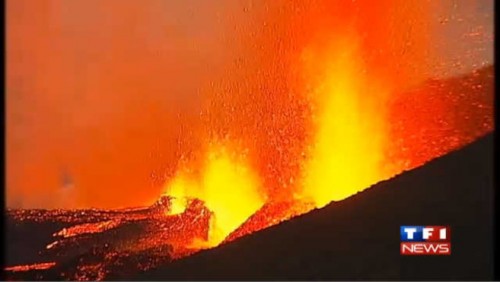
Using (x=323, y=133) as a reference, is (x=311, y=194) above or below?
below

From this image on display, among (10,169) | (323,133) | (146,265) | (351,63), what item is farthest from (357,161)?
(10,169)

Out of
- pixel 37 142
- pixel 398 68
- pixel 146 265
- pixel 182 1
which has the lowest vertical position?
pixel 146 265

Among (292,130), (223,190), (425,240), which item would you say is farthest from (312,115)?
(425,240)

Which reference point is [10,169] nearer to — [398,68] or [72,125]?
[72,125]

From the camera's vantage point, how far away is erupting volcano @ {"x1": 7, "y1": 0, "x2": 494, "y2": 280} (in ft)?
5.87

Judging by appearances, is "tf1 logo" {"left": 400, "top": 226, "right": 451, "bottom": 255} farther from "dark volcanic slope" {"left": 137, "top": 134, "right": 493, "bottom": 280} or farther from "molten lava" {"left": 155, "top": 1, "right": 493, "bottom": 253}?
"molten lava" {"left": 155, "top": 1, "right": 493, "bottom": 253}

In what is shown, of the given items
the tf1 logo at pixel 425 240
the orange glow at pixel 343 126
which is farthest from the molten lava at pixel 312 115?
the tf1 logo at pixel 425 240

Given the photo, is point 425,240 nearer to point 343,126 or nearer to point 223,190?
point 343,126

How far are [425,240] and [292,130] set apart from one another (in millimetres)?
414

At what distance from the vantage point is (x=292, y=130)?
1.81m

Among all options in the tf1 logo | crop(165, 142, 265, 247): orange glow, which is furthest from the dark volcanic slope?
crop(165, 142, 265, 247): orange glow

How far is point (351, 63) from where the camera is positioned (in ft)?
5.93

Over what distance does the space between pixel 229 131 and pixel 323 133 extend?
0.75 ft

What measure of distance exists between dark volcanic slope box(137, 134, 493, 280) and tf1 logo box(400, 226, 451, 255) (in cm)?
1
